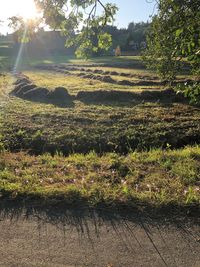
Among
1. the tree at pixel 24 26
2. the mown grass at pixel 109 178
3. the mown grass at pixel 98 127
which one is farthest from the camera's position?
the mown grass at pixel 98 127

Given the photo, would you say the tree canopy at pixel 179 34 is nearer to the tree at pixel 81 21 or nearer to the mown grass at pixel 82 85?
the tree at pixel 81 21

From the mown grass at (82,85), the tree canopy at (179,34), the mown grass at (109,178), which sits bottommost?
the mown grass at (82,85)

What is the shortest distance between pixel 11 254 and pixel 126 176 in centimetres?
294

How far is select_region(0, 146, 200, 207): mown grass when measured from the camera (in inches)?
219

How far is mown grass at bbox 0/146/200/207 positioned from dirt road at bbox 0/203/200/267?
1.43ft

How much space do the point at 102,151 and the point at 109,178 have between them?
14.4ft

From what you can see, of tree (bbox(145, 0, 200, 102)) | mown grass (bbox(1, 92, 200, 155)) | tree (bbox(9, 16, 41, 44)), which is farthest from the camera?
mown grass (bbox(1, 92, 200, 155))

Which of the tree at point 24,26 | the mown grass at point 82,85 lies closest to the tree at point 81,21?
the tree at point 24,26

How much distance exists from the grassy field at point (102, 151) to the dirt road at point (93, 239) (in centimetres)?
48

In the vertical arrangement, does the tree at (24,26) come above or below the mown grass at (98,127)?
above

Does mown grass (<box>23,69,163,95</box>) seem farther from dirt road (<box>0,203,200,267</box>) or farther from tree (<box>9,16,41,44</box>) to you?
dirt road (<box>0,203,200,267</box>)

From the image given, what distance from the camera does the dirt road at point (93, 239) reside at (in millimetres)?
4102

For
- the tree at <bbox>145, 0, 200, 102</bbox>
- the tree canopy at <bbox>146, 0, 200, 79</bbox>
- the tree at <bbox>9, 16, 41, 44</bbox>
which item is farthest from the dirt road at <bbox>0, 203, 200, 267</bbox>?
the tree at <bbox>9, 16, 41, 44</bbox>

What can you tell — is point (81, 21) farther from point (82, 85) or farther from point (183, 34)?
point (82, 85)
